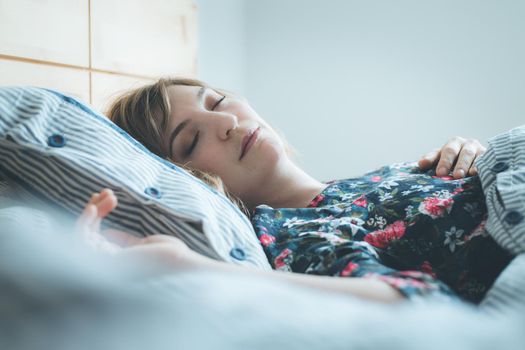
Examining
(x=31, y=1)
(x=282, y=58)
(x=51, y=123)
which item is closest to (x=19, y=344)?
(x=51, y=123)

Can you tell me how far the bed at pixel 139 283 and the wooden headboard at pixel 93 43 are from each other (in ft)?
1.72

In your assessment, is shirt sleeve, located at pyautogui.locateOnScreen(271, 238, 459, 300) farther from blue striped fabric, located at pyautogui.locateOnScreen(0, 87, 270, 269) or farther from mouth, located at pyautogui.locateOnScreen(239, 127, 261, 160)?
mouth, located at pyautogui.locateOnScreen(239, 127, 261, 160)

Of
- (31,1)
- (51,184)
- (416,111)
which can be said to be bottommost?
(416,111)

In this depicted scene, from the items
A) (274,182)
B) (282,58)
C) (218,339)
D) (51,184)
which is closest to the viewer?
(218,339)

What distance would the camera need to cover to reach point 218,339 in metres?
0.30

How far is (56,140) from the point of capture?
630 mm

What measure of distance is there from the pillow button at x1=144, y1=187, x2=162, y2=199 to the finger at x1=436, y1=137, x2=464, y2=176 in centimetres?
61

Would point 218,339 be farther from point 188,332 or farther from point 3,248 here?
point 3,248

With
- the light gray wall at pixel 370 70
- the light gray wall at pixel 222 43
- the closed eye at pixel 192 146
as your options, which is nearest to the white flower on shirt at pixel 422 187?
the closed eye at pixel 192 146

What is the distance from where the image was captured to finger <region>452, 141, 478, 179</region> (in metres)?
0.91

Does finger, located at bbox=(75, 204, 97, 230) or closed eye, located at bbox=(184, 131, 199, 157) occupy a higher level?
finger, located at bbox=(75, 204, 97, 230)

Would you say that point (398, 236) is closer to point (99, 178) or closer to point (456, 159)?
point (456, 159)

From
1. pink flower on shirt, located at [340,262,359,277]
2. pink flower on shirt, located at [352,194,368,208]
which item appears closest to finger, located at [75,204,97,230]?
pink flower on shirt, located at [340,262,359,277]

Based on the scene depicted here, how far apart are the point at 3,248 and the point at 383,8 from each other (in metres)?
2.47
